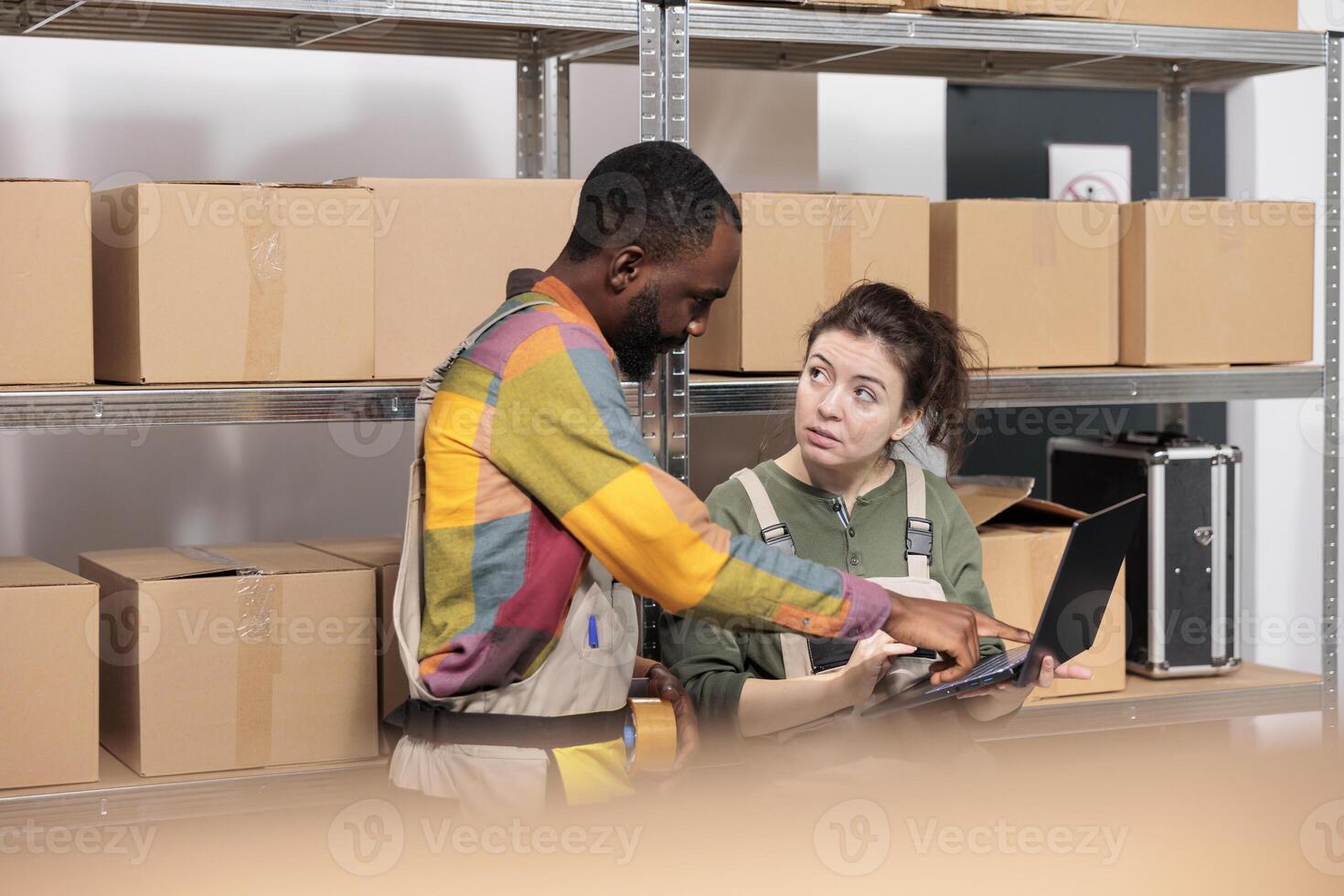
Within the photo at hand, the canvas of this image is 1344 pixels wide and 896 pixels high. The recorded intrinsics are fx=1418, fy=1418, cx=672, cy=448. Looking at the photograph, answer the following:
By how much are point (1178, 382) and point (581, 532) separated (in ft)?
5.23

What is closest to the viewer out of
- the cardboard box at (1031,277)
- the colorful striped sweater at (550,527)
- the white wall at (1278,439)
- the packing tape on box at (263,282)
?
the colorful striped sweater at (550,527)

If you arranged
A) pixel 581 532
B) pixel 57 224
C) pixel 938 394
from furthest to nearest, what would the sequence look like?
pixel 938 394, pixel 57 224, pixel 581 532

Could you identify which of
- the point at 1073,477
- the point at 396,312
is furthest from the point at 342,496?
the point at 1073,477

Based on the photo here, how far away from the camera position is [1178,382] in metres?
2.73

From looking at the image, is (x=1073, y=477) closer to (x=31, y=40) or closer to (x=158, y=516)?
(x=158, y=516)

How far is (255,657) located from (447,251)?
685 millimetres

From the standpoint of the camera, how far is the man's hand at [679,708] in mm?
1870

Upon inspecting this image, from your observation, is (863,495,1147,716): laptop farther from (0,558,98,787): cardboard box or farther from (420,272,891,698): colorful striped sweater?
(0,558,98,787): cardboard box

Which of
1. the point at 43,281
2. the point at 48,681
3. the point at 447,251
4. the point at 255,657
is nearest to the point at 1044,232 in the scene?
the point at 447,251

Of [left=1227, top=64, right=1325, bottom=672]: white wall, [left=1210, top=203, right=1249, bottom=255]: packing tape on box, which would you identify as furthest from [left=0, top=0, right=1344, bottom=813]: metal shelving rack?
[left=1227, top=64, right=1325, bottom=672]: white wall

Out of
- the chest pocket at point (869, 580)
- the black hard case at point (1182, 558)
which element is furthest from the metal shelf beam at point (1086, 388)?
the chest pocket at point (869, 580)

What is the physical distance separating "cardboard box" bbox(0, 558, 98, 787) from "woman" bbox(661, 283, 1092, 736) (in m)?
0.84

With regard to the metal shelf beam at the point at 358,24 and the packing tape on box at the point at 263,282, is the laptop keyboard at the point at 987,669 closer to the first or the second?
the packing tape on box at the point at 263,282

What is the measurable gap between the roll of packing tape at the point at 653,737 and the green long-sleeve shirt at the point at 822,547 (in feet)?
0.49
